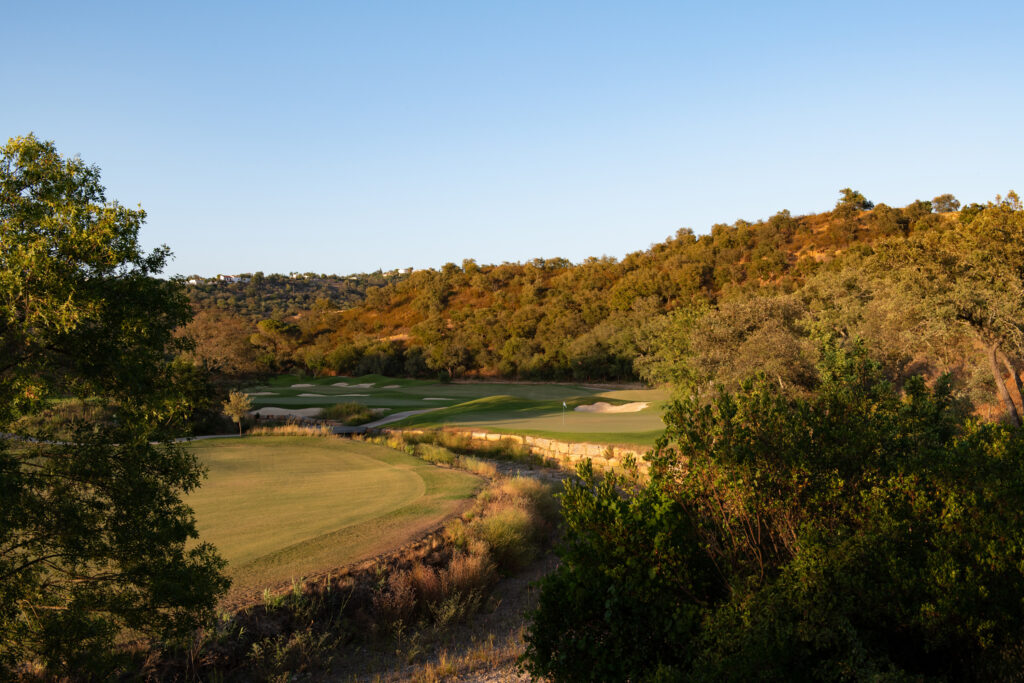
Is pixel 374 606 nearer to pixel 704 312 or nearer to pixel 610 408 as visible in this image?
pixel 610 408

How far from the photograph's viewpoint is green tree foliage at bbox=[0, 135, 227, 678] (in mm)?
4582

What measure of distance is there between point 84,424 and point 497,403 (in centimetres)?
2656

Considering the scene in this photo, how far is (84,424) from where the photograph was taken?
5180 mm

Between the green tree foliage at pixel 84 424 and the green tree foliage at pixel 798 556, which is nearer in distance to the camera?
the green tree foliage at pixel 798 556

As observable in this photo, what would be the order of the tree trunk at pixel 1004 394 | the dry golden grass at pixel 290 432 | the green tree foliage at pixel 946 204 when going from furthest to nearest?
the green tree foliage at pixel 946 204
the dry golden grass at pixel 290 432
the tree trunk at pixel 1004 394

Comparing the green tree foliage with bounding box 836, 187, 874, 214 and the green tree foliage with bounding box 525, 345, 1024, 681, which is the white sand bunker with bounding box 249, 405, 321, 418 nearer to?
the green tree foliage with bounding box 525, 345, 1024, 681

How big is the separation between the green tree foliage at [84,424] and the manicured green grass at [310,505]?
2.01 m

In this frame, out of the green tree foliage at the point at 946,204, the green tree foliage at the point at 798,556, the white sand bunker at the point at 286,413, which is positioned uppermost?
the green tree foliage at the point at 946,204

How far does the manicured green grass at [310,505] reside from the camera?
8.10 meters

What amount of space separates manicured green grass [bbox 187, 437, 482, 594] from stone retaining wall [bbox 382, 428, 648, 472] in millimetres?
4558

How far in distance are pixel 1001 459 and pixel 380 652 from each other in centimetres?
648

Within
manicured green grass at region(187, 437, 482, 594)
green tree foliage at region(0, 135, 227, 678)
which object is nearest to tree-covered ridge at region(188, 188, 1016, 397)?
manicured green grass at region(187, 437, 482, 594)

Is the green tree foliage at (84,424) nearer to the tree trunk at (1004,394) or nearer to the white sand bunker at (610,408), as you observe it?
the tree trunk at (1004,394)

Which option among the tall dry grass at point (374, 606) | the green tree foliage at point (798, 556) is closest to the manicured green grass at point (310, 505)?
the tall dry grass at point (374, 606)
